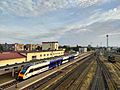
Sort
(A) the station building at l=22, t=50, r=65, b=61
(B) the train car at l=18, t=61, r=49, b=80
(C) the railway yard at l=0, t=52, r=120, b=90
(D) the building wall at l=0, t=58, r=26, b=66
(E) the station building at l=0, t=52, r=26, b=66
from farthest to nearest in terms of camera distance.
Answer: (A) the station building at l=22, t=50, r=65, b=61 → (E) the station building at l=0, t=52, r=26, b=66 → (D) the building wall at l=0, t=58, r=26, b=66 → (B) the train car at l=18, t=61, r=49, b=80 → (C) the railway yard at l=0, t=52, r=120, b=90

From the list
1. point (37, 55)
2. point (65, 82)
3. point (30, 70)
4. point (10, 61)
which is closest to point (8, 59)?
point (10, 61)

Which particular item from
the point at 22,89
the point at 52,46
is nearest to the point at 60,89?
the point at 22,89

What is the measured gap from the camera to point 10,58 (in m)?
59.9

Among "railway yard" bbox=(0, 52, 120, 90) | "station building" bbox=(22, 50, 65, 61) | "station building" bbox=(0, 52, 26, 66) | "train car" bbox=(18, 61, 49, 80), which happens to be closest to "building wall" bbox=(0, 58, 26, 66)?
"station building" bbox=(0, 52, 26, 66)

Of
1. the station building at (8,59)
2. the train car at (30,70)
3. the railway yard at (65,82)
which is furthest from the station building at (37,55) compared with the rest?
the train car at (30,70)

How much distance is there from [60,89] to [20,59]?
3636cm

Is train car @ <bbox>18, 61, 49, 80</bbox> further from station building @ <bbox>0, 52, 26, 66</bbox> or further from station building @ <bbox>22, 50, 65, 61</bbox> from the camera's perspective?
station building @ <bbox>22, 50, 65, 61</bbox>

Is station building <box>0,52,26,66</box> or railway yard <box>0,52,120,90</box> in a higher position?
station building <box>0,52,26,66</box>

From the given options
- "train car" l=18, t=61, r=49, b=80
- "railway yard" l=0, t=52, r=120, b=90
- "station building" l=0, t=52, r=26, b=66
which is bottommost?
"railway yard" l=0, t=52, r=120, b=90

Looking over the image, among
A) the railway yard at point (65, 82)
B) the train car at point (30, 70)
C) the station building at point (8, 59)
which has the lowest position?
the railway yard at point (65, 82)

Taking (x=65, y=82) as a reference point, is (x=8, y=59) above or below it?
above

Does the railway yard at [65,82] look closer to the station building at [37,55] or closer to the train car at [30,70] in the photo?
the train car at [30,70]

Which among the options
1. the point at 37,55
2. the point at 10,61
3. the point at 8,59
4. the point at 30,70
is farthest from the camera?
the point at 37,55

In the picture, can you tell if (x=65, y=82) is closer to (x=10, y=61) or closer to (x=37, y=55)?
(x=10, y=61)
